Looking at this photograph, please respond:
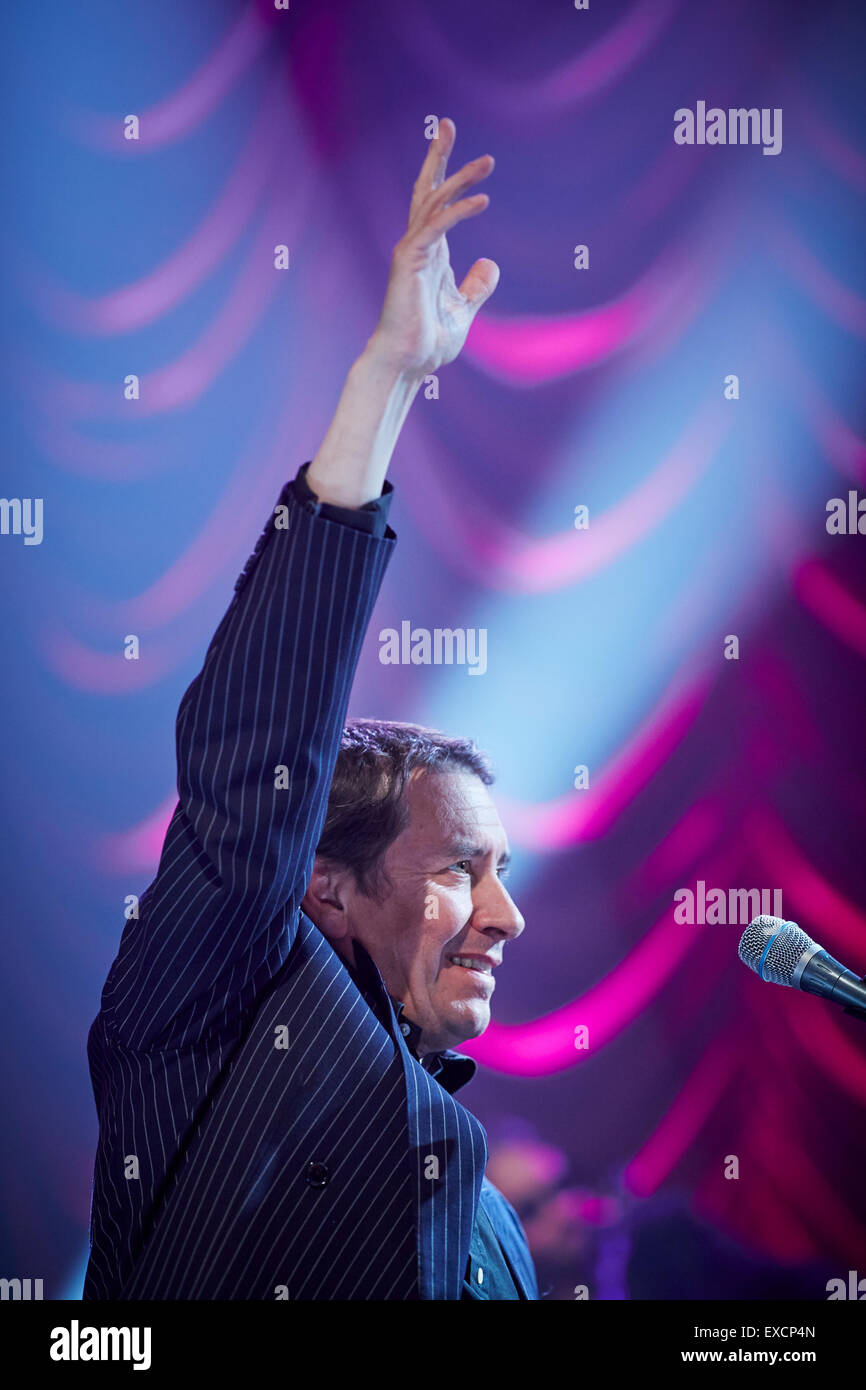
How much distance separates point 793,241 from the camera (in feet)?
8.16

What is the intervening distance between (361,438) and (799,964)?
33.9 inches

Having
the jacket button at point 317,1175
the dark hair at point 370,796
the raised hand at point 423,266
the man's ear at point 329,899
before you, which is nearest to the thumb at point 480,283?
the raised hand at point 423,266

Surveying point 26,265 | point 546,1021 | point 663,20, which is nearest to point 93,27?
point 26,265

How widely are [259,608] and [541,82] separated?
1736 millimetres

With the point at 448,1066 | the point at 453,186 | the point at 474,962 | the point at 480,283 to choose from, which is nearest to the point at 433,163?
the point at 453,186

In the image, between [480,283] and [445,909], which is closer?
[480,283]

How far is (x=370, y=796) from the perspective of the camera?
1810 mm

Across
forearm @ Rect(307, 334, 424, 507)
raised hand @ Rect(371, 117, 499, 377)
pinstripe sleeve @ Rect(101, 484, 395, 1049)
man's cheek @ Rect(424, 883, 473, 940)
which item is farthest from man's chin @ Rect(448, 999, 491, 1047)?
raised hand @ Rect(371, 117, 499, 377)

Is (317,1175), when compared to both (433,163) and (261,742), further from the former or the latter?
(433,163)

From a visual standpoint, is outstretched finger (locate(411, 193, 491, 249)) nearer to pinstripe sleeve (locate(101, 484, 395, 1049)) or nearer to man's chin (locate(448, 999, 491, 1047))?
pinstripe sleeve (locate(101, 484, 395, 1049))

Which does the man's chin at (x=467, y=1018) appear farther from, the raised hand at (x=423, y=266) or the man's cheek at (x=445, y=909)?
the raised hand at (x=423, y=266)

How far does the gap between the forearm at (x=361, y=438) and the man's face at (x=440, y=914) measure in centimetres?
66

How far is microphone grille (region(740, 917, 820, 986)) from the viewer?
59.7 inches
